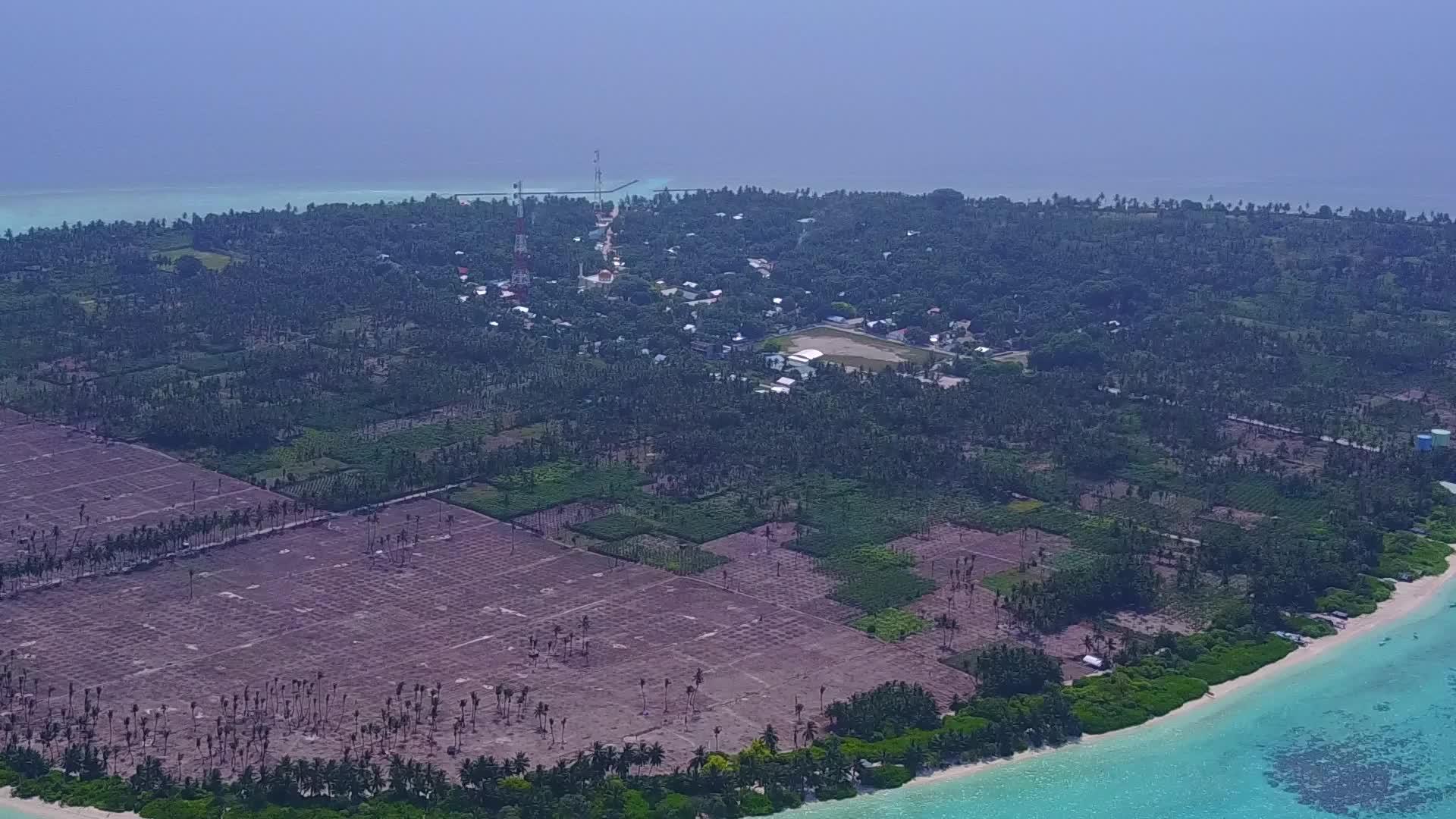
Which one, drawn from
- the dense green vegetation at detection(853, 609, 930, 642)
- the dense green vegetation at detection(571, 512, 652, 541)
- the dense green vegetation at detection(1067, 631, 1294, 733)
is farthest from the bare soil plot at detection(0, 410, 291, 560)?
the dense green vegetation at detection(1067, 631, 1294, 733)

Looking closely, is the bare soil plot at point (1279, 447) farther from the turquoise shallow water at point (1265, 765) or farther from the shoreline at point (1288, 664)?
the turquoise shallow water at point (1265, 765)

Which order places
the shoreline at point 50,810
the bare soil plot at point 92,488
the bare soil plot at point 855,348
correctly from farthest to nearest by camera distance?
the bare soil plot at point 855,348 → the bare soil plot at point 92,488 → the shoreline at point 50,810

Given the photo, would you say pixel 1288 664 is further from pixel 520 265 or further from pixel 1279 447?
pixel 520 265

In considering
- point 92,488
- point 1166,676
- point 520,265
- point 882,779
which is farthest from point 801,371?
point 882,779

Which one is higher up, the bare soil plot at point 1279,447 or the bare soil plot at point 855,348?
→ the bare soil plot at point 855,348

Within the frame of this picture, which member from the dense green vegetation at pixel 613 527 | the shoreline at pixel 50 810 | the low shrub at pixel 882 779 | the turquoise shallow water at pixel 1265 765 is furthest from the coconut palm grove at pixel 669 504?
the turquoise shallow water at pixel 1265 765

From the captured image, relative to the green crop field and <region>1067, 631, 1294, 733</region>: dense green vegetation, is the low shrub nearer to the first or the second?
<region>1067, 631, 1294, 733</region>: dense green vegetation

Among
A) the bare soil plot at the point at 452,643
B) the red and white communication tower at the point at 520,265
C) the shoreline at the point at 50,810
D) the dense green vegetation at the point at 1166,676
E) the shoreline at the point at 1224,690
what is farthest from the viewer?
the red and white communication tower at the point at 520,265
